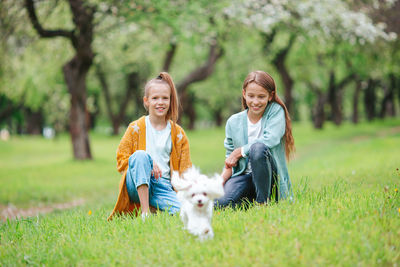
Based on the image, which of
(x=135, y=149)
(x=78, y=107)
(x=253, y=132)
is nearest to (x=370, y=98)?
(x=78, y=107)

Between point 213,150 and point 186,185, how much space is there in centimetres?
1606

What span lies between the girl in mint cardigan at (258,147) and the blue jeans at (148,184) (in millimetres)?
557

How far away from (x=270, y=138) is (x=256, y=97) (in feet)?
1.62

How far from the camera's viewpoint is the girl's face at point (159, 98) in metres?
4.45

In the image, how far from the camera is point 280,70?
24953 mm

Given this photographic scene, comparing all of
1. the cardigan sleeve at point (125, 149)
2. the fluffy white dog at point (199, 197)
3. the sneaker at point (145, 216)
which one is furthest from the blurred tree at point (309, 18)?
the fluffy white dog at point (199, 197)

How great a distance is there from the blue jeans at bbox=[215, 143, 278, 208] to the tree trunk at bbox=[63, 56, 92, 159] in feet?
32.7

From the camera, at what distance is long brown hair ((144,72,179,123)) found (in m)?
4.49

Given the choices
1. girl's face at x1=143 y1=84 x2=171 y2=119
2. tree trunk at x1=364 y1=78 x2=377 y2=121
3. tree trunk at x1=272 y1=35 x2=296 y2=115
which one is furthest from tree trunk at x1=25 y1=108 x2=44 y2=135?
girl's face at x1=143 y1=84 x2=171 y2=119

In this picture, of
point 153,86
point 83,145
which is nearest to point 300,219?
point 153,86

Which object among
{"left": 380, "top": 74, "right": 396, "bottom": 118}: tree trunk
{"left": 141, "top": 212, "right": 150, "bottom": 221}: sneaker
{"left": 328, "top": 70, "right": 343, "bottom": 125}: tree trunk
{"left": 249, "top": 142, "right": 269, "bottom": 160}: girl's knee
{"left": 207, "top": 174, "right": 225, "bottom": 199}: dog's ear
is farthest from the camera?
{"left": 380, "top": 74, "right": 396, "bottom": 118}: tree trunk

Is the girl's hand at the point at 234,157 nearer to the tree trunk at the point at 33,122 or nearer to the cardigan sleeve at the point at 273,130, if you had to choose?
the cardigan sleeve at the point at 273,130

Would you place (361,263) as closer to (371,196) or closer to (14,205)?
(371,196)

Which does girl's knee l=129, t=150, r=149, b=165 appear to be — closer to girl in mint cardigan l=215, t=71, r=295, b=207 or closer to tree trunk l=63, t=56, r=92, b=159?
girl in mint cardigan l=215, t=71, r=295, b=207
